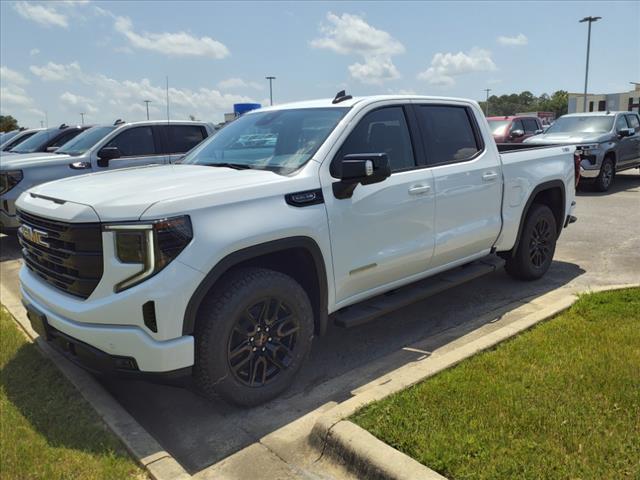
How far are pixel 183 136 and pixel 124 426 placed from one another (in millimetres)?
7377

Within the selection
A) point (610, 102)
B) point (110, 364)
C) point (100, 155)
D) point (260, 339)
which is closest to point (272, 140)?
point (260, 339)

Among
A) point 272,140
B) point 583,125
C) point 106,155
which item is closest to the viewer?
point 272,140

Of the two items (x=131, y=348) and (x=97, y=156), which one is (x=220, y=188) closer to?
(x=131, y=348)

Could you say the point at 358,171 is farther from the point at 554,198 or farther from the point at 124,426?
the point at 554,198

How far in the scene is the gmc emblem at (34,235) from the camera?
11.3 feet

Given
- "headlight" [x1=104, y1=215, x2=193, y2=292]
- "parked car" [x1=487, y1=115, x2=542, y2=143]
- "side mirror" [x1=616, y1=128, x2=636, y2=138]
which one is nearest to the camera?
"headlight" [x1=104, y1=215, x2=193, y2=292]

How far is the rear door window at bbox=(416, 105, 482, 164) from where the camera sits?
4.67 metres

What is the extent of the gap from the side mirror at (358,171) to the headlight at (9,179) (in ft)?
20.7

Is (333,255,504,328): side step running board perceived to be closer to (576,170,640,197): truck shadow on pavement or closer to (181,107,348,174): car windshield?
(181,107,348,174): car windshield

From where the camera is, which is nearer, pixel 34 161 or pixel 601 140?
pixel 34 161

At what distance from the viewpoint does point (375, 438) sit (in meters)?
2.95

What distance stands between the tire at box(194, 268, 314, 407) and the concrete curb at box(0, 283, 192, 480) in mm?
432

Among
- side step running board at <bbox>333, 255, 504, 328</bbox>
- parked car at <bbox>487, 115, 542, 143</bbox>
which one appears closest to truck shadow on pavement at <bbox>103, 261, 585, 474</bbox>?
side step running board at <bbox>333, 255, 504, 328</bbox>

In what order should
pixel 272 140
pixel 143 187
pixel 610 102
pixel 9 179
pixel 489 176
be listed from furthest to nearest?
pixel 610 102 < pixel 9 179 < pixel 489 176 < pixel 272 140 < pixel 143 187
